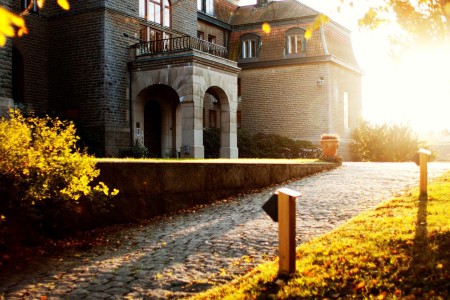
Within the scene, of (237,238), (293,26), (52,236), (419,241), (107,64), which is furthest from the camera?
(293,26)

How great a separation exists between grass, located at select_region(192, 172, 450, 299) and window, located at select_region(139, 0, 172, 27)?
17.7 meters

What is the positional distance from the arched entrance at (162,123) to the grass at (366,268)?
1752cm

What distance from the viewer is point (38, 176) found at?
810 cm

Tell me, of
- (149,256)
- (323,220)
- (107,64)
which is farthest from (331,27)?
(149,256)

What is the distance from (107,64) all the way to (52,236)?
43.7 ft

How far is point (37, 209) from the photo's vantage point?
8.12 m

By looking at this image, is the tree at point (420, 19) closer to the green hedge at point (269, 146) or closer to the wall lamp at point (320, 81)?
the green hedge at point (269, 146)

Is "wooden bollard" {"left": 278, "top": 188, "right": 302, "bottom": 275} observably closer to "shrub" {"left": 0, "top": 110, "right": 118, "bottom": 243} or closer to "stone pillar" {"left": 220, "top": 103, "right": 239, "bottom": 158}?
"shrub" {"left": 0, "top": 110, "right": 118, "bottom": 243}

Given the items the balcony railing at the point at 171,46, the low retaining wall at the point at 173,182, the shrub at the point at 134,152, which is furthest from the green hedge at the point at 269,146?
the low retaining wall at the point at 173,182

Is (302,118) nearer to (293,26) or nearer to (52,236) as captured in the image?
(293,26)

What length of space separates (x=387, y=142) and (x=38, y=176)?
20.5m

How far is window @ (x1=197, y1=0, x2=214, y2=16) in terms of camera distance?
29966 mm

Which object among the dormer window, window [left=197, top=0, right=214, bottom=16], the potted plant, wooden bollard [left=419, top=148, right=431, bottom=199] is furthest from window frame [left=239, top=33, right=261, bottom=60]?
wooden bollard [left=419, top=148, right=431, bottom=199]

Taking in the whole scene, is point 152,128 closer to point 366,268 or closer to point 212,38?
point 212,38
